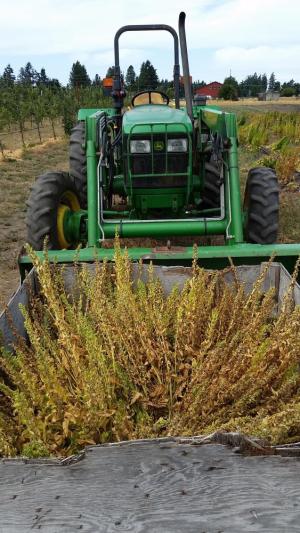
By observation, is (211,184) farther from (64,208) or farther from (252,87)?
(252,87)

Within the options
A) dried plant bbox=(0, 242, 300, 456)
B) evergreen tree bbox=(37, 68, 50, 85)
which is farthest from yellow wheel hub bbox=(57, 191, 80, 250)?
evergreen tree bbox=(37, 68, 50, 85)

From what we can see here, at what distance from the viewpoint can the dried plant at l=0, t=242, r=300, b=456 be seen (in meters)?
1.94

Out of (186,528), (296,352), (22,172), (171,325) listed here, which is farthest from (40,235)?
(22,172)

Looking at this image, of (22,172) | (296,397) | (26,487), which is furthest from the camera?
(22,172)

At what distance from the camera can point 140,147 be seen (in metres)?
4.17

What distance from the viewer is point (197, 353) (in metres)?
2.40

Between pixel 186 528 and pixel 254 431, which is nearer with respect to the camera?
pixel 186 528

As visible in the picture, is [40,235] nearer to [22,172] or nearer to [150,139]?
[150,139]

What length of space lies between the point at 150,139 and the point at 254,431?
2860 millimetres

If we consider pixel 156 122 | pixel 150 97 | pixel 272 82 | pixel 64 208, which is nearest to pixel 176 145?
pixel 156 122

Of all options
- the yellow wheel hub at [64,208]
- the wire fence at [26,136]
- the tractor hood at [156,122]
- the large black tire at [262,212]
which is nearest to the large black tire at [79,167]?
the yellow wheel hub at [64,208]

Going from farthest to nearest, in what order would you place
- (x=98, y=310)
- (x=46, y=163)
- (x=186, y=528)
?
(x=46, y=163), (x=98, y=310), (x=186, y=528)

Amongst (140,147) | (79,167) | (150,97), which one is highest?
(150,97)

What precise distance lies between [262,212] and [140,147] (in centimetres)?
A: 107
